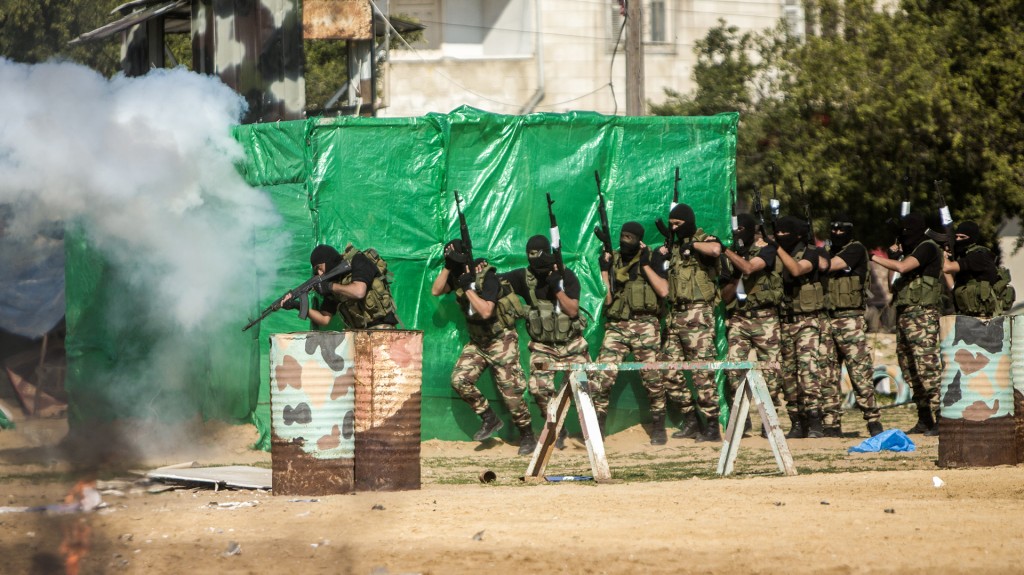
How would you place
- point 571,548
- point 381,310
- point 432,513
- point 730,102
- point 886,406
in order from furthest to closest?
1. point 730,102
2. point 886,406
3. point 381,310
4. point 432,513
5. point 571,548

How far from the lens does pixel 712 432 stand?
12.2 meters

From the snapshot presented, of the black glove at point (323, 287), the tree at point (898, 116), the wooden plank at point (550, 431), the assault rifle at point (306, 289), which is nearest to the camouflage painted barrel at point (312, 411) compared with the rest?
the wooden plank at point (550, 431)

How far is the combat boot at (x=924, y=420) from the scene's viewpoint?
476 inches

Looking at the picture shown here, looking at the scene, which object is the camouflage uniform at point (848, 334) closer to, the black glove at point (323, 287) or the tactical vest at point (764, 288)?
the tactical vest at point (764, 288)

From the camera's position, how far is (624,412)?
12.5 metres

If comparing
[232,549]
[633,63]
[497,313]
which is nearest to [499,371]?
[497,313]

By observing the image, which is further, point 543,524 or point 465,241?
point 465,241

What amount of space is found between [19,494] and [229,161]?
407 centimetres

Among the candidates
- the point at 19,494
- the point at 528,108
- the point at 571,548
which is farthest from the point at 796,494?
the point at 528,108

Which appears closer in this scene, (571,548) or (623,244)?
(571,548)

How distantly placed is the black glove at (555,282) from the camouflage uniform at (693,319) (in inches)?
41.5

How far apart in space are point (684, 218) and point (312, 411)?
438cm

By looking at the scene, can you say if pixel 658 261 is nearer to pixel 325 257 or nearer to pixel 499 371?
pixel 499 371

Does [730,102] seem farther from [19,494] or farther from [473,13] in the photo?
[19,494]
